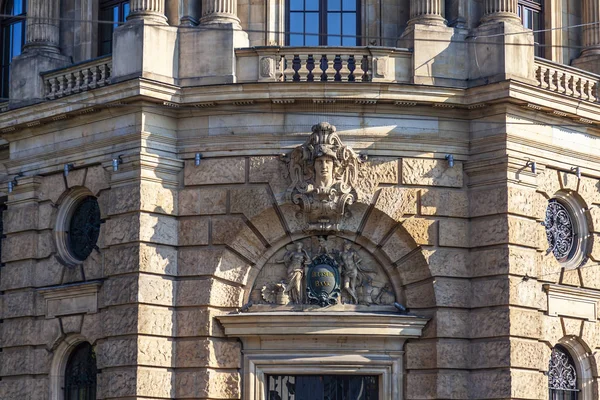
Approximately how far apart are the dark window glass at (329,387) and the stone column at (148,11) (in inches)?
342

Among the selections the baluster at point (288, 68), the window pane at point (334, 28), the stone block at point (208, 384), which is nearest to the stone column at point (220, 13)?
the baluster at point (288, 68)

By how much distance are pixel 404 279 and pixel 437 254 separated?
3.12 feet

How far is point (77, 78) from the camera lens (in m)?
37.1

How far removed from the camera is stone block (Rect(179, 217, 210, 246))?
34781 millimetres

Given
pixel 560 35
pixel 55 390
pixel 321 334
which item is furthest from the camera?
pixel 560 35

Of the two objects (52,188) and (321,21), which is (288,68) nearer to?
(321,21)

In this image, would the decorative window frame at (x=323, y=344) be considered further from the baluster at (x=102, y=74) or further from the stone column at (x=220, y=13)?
the stone column at (x=220, y=13)

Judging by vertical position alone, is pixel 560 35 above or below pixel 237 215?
above

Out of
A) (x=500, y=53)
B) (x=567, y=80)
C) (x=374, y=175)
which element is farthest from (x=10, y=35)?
(x=567, y=80)

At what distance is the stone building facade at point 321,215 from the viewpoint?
112 feet

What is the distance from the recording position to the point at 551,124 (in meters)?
35.9

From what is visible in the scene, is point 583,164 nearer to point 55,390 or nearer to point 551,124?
point 551,124

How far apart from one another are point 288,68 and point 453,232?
5.24m

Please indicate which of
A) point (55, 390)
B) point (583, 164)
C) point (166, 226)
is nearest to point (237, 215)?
point (166, 226)
